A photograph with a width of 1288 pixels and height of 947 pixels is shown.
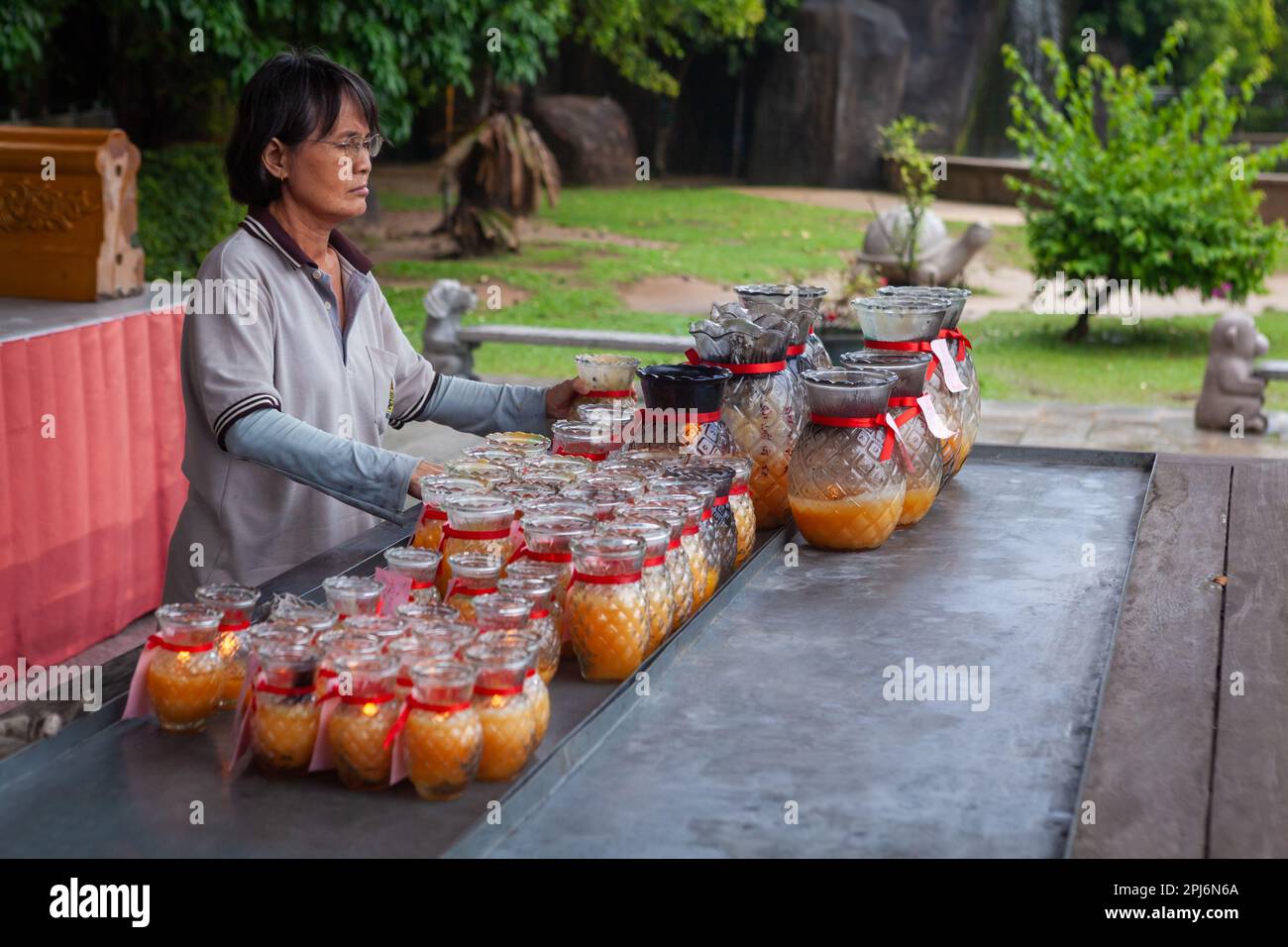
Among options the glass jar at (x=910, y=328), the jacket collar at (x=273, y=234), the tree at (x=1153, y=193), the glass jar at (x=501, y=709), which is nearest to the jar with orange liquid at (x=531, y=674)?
the glass jar at (x=501, y=709)

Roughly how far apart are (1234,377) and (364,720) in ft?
24.9

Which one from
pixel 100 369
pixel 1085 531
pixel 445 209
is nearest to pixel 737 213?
pixel 445 209

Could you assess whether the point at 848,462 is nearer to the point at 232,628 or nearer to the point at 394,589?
the point at 394,589

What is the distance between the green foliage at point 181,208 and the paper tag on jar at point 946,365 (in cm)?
654

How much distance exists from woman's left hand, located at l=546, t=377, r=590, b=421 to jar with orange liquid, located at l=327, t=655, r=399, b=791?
3.99 feet

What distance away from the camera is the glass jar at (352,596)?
1.84 metres

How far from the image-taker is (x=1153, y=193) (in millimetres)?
10539

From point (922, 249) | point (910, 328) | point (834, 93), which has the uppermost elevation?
point (834, 93)

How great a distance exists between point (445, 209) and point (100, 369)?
35.1ft

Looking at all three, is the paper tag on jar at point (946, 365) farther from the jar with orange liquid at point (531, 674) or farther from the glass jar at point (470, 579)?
the jar with orange liquid at point (531, 674)

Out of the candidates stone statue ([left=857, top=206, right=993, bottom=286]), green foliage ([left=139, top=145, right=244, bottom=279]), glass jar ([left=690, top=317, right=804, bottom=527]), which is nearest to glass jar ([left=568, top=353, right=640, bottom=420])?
glass jar ([left=690, top=317, right=804, bottom=527])

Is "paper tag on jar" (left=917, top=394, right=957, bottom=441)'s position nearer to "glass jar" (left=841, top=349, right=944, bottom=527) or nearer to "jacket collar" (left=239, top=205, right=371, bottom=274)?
"glass jar" (left=841, top=349, right=944, bottom=527)

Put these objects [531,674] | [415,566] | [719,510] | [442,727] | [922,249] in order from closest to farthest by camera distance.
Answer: [442,727] → [531,674] → [415,566] → [719,510] → [922,249]

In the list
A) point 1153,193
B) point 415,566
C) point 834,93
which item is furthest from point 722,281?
point 415,566
